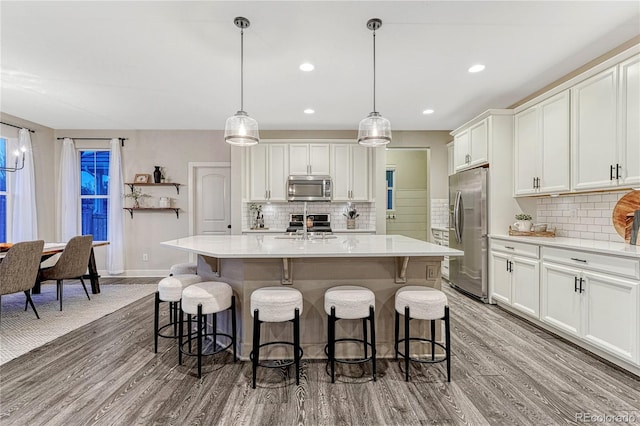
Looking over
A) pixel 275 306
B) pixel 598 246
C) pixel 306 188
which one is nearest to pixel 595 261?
pixel 598 246

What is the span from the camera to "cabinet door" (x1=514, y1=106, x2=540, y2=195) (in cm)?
358

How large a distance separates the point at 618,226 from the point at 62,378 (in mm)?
4713

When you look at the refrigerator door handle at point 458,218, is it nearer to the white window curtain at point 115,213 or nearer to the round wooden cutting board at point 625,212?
the round wooden cutting board at point 625,212

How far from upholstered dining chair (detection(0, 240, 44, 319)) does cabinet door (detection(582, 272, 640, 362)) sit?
530cm

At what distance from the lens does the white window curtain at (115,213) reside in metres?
5.51

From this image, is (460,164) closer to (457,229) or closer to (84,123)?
(457,229)

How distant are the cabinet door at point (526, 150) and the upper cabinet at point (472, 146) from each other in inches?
13.6

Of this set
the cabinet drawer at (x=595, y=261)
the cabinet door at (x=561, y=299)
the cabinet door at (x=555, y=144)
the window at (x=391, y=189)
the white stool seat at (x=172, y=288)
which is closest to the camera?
the cabinet drawer at (x=595, y=261)

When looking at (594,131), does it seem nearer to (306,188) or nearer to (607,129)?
(607,129)

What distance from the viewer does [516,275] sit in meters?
3.50

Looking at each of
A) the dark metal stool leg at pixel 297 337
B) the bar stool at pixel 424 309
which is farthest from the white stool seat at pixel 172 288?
the bar stool at pixel 424 309

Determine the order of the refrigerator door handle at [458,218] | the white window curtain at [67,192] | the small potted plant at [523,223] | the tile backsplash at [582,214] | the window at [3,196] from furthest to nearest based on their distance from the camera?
the white window curtain at [67,192] < the window at [3,196] < the refrigerator door handle at [458,218] < the small potted plant at [523,223] < the tile backsplash at [582,214]
